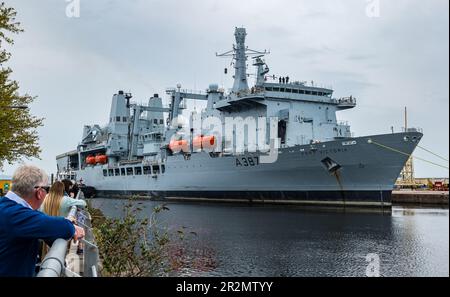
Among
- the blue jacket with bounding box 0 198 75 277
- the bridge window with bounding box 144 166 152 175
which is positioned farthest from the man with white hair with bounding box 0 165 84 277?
the bridge window with bounding box 144 166 152 175

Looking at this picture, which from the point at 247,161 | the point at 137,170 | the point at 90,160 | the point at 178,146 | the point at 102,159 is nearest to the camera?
the point at 247,161

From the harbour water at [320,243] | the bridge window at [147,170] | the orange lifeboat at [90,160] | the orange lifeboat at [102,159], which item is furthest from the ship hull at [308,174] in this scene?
the orange lifeboat at [90,160]

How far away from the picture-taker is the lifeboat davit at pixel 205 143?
38000 millimetres

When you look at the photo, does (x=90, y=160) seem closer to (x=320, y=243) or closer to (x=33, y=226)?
(x=320, y=243)

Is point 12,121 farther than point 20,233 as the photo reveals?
Yes

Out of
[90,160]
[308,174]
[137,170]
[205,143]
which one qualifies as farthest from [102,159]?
[308,174]

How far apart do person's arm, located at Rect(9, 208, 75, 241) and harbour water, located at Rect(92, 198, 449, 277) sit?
897cm

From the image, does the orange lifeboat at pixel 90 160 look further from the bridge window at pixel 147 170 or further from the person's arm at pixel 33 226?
the person's arm at pixel 33 226

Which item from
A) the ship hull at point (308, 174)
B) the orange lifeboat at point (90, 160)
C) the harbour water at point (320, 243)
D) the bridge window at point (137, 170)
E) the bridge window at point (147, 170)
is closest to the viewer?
the harbour water at point (320, 243)

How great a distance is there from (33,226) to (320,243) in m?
14.7

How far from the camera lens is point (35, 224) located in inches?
109

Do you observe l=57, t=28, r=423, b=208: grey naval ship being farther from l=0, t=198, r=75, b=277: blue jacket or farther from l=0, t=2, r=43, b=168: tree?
l=0, t=198, r=75, b=277: blue jacket

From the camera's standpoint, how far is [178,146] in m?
42.2

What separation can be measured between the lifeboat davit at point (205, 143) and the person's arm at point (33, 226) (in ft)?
115
